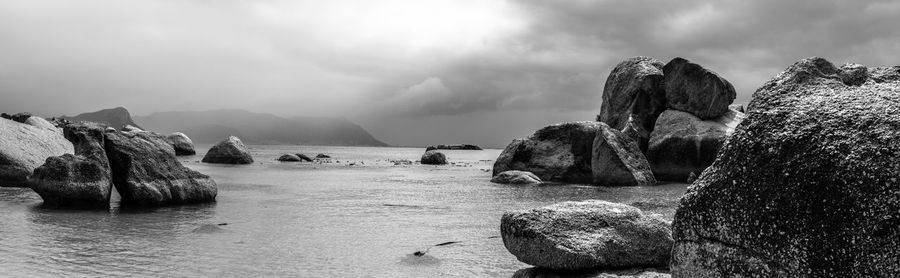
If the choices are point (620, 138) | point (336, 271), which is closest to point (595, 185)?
point (620, 138)

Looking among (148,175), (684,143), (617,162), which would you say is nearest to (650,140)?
(684,143)

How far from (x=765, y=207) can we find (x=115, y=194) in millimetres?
25426

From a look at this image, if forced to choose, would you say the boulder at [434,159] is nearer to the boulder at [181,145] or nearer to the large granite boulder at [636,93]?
the large granite boulder at [636,93]

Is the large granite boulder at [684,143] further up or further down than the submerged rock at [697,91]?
further down

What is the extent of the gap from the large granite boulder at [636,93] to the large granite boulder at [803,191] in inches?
1570

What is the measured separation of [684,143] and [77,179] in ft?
112

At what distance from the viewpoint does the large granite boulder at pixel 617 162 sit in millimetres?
34375

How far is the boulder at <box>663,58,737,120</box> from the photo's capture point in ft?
134

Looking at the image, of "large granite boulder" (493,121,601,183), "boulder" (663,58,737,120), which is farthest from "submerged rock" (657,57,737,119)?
"large granite boulder" (493,121,601,183)

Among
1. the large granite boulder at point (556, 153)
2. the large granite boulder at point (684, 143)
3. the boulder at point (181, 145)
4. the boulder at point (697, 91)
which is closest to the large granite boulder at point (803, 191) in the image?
the large granite boulder at point (556, 153)

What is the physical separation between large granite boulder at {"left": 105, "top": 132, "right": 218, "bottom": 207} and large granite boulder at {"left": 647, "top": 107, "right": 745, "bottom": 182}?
2948cm

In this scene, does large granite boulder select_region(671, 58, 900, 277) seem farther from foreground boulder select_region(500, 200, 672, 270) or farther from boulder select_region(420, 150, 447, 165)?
boulder select_region(420, 150, 447, 165)

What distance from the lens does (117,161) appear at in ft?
69.2

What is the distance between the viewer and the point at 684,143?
3909 cm
